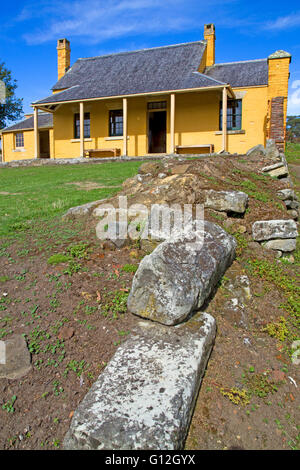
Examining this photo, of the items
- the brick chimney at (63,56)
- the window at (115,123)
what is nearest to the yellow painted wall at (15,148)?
the brick chimney at (63,56)

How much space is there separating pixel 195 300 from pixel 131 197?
3.25 m

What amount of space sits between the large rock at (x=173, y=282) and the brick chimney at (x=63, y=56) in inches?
887

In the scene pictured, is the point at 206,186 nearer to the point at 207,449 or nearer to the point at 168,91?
the point at 207,449

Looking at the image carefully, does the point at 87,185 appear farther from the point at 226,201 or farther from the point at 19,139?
the point at 19,139

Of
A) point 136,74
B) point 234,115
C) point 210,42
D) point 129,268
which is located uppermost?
point 210,42

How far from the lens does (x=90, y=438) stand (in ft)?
7.19

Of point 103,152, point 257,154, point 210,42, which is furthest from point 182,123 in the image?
point 257,154

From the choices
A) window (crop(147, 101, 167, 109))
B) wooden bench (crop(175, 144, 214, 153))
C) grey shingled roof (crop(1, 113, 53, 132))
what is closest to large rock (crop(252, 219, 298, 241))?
wooden bench (crop(175, 144, 214, 153))

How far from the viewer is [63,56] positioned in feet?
72.7

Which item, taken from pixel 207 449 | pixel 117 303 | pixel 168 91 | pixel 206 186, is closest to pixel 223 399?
pixel 207 449

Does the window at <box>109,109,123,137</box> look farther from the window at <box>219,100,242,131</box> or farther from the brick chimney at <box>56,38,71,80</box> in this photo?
the brick chimney at <box>56,38,71,80</box>

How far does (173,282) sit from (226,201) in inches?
112

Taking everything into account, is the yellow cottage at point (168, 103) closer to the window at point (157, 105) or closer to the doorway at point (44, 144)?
the window at point (157, 105)

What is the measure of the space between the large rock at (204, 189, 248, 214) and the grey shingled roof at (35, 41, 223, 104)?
11.1 meters
